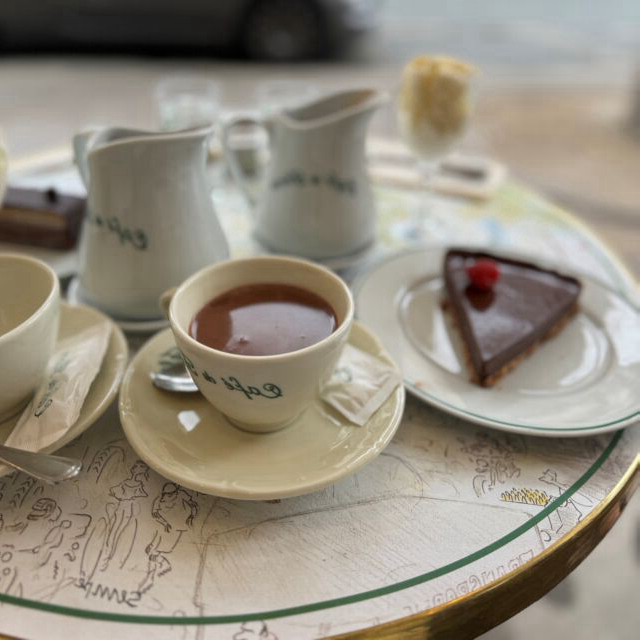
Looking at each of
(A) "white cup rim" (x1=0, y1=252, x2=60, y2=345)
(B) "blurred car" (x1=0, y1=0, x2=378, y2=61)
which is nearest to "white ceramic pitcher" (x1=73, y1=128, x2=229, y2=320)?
(A) "white cup rim" (x1=0, y1=252, x2=60, y2=345)

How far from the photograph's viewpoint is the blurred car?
11.2ft

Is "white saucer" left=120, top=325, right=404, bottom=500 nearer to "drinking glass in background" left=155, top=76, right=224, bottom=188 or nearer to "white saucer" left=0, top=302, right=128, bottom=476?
"white saucer" left=0, top=302, right=128, bottom=476

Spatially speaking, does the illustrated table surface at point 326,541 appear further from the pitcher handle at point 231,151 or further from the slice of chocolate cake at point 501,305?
the pitcher handle at point 231,151

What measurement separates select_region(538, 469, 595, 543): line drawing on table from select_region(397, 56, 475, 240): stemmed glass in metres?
0.54

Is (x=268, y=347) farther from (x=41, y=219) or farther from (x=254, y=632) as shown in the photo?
(x=41, y=219)

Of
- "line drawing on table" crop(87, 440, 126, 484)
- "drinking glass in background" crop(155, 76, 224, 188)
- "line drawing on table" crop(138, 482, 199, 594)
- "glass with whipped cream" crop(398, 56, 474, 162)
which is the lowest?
"line drawing on table" crop(138, 482, 199, 594)

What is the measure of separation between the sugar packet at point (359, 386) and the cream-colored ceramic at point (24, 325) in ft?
0.92

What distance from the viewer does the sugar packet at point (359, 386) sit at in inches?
25.2

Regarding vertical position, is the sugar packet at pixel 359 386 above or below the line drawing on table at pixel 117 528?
above

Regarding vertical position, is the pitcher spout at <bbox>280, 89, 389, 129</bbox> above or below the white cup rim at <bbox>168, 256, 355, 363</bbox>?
above

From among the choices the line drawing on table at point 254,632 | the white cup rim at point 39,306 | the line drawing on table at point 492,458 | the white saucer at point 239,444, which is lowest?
the line drawing on table at point 492,458

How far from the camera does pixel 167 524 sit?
1.90ft

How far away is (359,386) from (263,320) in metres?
0.12

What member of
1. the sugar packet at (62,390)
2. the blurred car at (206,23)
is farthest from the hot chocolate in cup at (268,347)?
the blurred car at (206,23)
